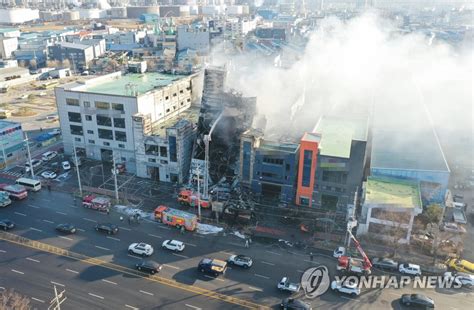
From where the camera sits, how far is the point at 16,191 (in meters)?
41.4

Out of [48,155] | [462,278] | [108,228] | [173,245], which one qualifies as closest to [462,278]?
[462,278]

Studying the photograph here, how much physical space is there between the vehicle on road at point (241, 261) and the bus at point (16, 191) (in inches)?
955

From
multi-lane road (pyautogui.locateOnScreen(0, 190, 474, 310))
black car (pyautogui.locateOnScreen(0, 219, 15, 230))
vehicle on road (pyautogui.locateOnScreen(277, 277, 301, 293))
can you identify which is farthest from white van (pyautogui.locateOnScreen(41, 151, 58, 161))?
vehicle on road (pyautogui.locateOnScreen(277, 277, 301, 293))

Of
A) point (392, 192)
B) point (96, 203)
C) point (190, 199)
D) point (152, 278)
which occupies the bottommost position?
point (152, 278)

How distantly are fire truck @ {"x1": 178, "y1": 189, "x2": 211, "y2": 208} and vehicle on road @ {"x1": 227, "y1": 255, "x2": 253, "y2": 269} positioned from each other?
9266 mm

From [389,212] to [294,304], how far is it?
527 inches

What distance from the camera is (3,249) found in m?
33.4

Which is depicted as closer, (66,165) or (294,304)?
(294,304)

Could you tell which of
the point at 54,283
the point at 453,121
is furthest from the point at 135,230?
the point at 453,121

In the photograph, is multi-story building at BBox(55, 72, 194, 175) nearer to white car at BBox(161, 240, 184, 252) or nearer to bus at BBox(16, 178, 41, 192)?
bus at BBox(16, 178, 41, 192)

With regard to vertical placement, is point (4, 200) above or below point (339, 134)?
below

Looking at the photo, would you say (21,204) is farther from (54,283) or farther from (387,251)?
(387,251)

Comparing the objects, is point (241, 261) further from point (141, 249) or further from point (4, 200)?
point (4, 200)

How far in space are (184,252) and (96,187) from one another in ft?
53.9
